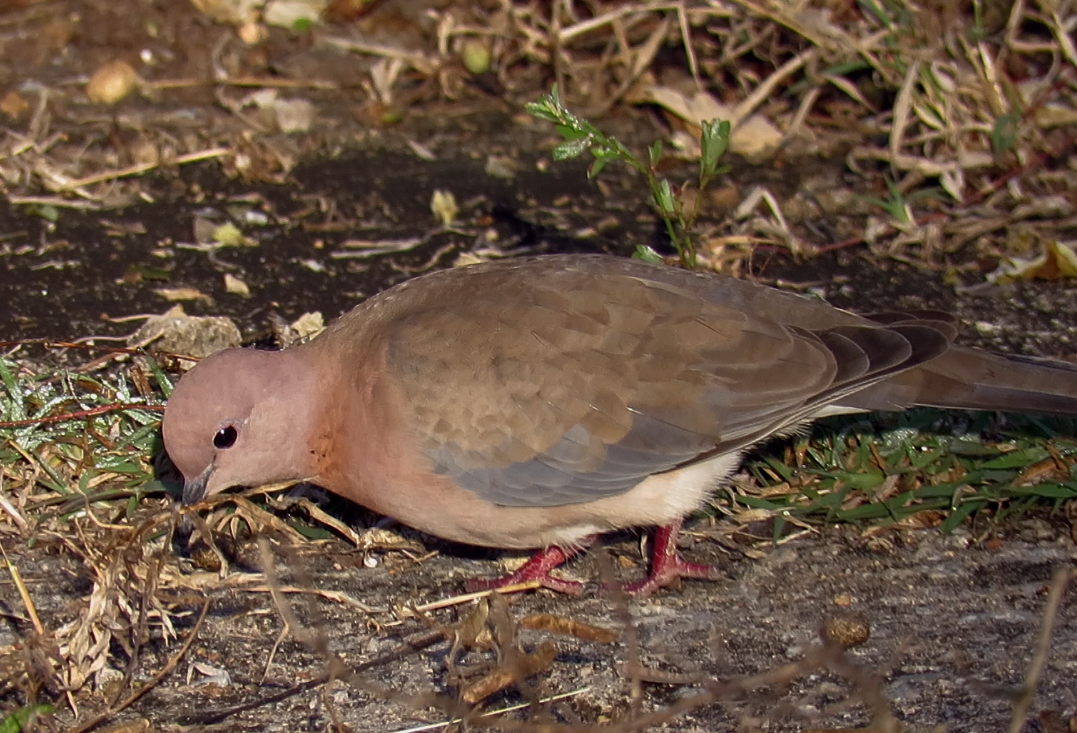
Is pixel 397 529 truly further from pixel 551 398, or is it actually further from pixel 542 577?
pixel 551 398

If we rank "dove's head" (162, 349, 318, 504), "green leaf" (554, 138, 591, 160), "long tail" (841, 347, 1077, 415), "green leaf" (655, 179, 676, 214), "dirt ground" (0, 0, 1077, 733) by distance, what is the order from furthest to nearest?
"green leaf" (655, 179, 676, 214) < "green leaf" (554, 138, 591, 160) < "long tail" (841, 347, 1077, 415) < "dove's head" (162, 349, 318, 504) < "dirt ground" (0, 0, 1077, 733)

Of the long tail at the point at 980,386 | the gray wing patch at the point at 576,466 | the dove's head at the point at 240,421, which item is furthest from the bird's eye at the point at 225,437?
the long tail at the point at 980,386

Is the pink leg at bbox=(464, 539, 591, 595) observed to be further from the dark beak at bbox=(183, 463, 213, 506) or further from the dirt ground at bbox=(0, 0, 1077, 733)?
the dark beak at bbox=(183, 463, 213, 506)

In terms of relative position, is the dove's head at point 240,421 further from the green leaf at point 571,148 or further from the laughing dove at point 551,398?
the green leaf at point 571,148

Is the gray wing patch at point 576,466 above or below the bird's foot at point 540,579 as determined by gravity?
above

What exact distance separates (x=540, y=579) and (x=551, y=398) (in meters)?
0.59

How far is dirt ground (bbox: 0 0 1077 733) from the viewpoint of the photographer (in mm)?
3100

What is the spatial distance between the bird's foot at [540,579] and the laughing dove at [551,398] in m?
0.01

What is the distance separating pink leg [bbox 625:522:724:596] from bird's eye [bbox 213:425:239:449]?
121 cm

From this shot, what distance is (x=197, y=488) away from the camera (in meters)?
3.55

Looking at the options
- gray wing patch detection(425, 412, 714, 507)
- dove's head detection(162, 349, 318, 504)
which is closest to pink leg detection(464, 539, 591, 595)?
gray wing patch detection(425, 412, 714, 507)

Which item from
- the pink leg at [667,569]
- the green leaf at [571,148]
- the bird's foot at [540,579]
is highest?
the green leaf at [571,148]

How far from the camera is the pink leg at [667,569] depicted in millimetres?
3709

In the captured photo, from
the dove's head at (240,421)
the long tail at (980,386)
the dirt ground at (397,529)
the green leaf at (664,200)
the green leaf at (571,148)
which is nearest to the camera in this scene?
the dirt ground at (397,529)
